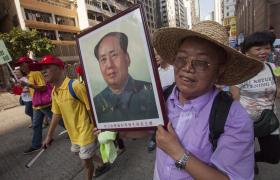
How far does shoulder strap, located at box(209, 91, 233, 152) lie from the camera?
3.86 feet

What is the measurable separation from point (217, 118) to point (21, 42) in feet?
81.4

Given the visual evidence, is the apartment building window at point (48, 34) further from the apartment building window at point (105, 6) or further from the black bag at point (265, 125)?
the black bag at point (265, 125)

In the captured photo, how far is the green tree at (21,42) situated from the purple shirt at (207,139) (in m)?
22.0

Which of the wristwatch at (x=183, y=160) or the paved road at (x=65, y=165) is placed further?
the paved road at (x=65, y=165)

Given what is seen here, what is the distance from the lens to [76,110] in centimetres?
308

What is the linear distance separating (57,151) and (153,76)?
436 cm

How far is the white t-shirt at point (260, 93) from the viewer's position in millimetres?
2598

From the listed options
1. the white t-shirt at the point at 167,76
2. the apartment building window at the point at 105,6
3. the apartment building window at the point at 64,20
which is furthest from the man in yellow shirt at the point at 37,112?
the apartment building window at the point at 105,6

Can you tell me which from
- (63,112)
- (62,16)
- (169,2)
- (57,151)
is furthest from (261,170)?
(169,2)

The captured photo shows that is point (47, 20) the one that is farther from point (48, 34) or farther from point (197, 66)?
point (197, 66)

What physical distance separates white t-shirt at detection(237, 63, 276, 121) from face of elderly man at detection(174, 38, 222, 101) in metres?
1.55

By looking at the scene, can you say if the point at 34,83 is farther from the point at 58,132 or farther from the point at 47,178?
the point at 47,178

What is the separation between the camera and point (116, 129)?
1.48 m

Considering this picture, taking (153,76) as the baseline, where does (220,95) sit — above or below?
below
